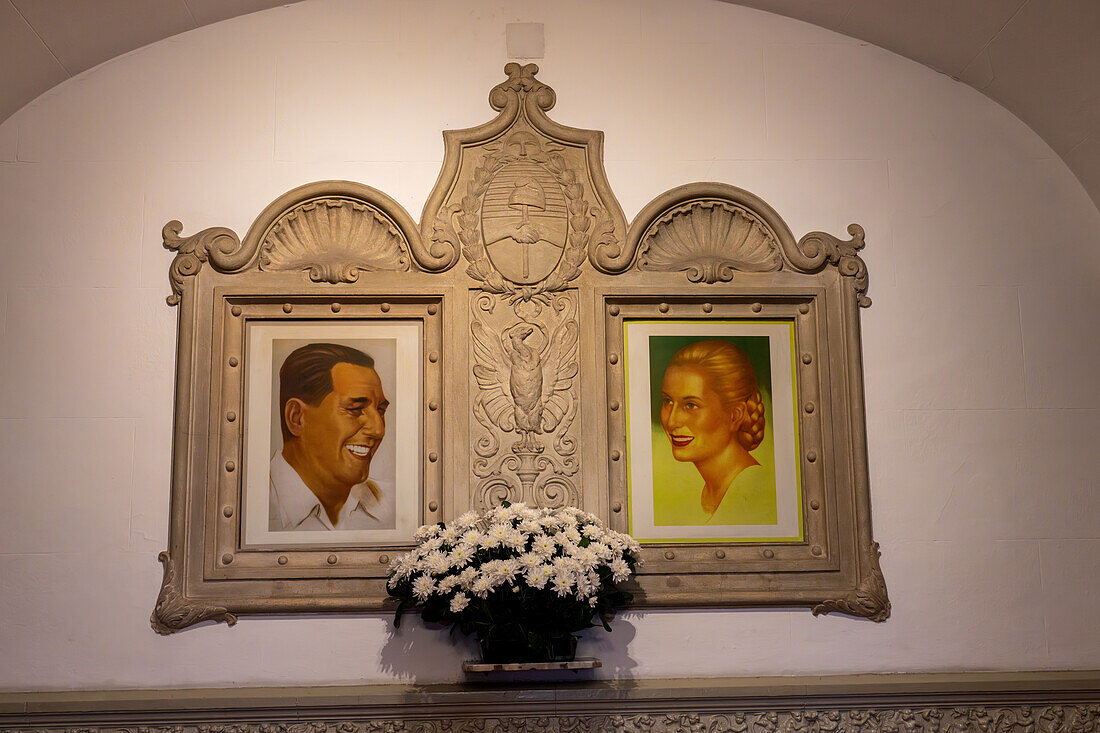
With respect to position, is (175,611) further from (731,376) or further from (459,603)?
(731,376)

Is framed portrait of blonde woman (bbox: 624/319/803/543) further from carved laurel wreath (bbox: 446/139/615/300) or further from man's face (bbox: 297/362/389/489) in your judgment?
man's face (bbox: 297/362/389/489)

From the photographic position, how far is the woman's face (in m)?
3.38

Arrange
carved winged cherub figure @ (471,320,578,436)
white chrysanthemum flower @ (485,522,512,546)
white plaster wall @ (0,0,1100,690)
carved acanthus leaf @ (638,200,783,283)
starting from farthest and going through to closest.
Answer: carved acanthus leaf @ (638,200,783,283)
carved winged cherub figure @ (471,320,578,436)
white plaster wall @ (0,0,1100,690)
white chrysanthemum flower @ (485,522,512,546)

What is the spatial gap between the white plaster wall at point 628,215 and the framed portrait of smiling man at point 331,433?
28 cm

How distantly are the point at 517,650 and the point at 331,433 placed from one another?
36.3 inches

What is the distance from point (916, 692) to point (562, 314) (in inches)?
64.0

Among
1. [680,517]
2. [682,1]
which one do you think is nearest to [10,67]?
[682,1]

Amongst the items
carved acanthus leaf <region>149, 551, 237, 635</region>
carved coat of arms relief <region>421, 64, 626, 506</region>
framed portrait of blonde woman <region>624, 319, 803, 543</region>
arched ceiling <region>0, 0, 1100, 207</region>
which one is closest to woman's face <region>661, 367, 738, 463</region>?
framed portrait of blonde woman <region>624, 319, 803, 543</region>

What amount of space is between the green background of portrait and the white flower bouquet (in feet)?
0.92

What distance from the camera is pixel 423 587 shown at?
9.62ft

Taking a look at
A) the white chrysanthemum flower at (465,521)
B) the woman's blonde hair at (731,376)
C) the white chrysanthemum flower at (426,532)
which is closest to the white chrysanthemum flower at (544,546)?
the white chrysanthemum flower at (465,521)

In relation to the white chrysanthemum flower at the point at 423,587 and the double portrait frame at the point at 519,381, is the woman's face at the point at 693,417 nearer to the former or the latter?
the double portrait frame at the point at 519,381

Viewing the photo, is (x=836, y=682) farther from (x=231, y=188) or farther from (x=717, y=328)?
(x=231, y=188)

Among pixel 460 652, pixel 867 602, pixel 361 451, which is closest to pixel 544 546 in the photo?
pixel 460 652
